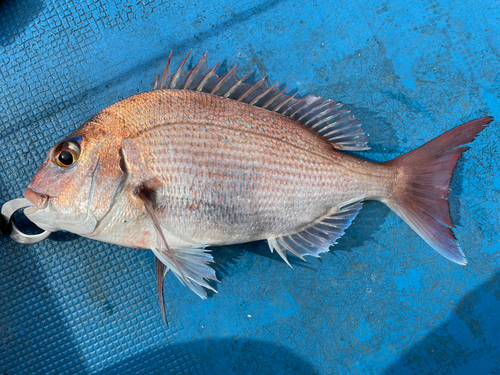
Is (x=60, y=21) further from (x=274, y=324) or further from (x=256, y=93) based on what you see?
(x=274, y=324)

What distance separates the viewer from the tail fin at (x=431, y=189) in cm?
177

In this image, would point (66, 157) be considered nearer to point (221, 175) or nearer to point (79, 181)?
point (79, 181)

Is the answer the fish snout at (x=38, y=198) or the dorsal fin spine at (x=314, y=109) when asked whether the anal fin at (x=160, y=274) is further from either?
the dorsal fin spine at (x=314, y=109)

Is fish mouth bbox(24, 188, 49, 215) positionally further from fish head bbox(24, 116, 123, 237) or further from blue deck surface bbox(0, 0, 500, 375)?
blue deck surface bbox(0, 0, 500, 375)

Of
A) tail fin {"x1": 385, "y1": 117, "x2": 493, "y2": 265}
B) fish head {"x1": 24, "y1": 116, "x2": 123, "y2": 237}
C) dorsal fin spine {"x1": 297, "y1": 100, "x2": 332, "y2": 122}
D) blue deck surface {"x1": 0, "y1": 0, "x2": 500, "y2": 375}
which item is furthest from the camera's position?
blue deck surface {"x1": 0, "y1": 0, "x2": 500, "y2": 375}

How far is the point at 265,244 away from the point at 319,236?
37 centimetres

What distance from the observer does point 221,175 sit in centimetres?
166

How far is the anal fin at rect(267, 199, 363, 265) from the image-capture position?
6.12 ft

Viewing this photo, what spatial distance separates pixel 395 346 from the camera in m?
2.05

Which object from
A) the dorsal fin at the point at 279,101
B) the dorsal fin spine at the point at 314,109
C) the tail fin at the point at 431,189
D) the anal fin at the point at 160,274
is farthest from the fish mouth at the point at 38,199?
the tail fin at the point at 431,189

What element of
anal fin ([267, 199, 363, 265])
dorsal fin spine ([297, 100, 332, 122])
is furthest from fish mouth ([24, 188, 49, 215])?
dorsal fin spine ([297, 100, 332, 122])

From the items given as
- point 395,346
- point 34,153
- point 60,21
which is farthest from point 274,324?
point 60,21

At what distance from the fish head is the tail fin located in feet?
4.87

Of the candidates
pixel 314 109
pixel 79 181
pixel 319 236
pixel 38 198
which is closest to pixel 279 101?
pixel 314 109
